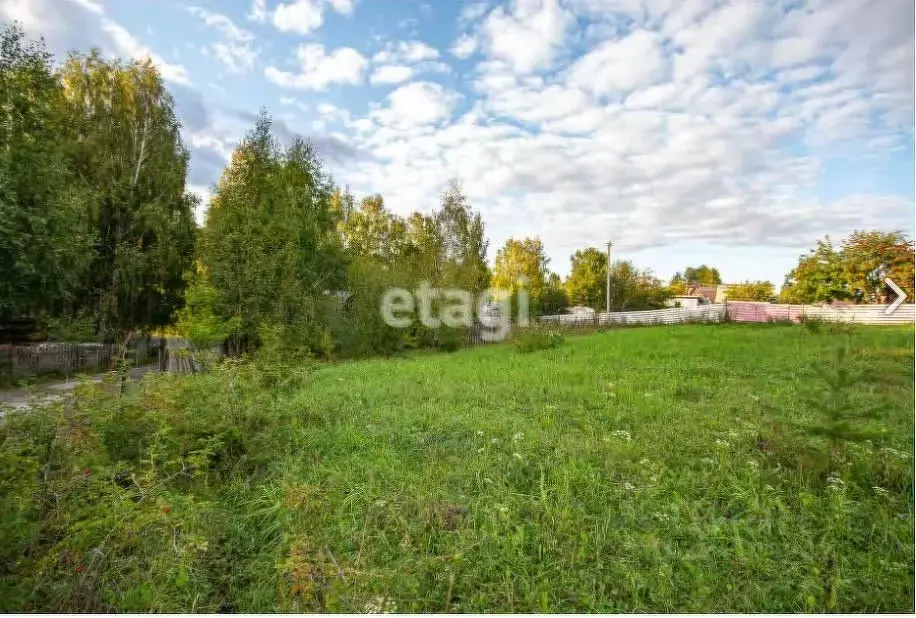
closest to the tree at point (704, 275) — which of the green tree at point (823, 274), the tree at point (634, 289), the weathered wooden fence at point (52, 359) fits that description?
the tree at point (634, 289)

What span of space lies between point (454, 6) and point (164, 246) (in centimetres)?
1602

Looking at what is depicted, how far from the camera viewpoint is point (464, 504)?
124 inches

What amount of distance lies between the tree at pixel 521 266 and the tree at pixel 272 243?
11.7 m

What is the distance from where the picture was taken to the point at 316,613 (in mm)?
2201

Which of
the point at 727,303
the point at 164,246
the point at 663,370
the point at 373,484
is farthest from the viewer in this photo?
the point at 727,303

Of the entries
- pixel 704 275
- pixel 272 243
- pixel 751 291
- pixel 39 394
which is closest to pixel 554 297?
pixel 751 291

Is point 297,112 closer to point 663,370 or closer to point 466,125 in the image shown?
point 466,125

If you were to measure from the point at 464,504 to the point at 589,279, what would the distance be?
28019mm

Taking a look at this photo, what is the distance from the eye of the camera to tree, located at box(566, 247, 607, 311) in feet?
97.1

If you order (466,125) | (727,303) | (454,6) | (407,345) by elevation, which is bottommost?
(407,345)

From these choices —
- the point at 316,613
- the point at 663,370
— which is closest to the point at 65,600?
the point at 316,613

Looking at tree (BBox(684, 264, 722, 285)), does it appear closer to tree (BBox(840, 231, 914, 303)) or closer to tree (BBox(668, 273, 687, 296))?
tree (BBox(668, 273, 687, 296))

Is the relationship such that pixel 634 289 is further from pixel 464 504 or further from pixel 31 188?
pixel 464 504

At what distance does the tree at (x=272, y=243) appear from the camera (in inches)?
523
